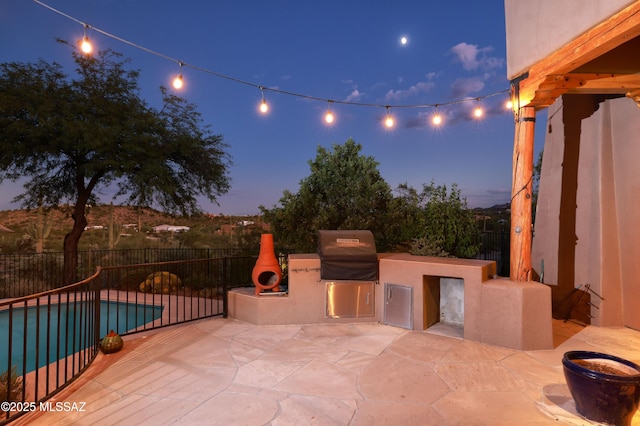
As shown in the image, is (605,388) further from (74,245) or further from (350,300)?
(74,245)

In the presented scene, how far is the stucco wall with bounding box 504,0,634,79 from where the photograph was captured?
3.95 m

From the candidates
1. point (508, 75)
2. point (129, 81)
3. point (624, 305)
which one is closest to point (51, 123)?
point (129, 81)

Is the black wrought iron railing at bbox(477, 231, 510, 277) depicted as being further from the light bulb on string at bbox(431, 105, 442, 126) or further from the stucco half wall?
the stucco half wall

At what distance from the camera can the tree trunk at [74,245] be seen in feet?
37.4

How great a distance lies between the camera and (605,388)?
9.39 feet

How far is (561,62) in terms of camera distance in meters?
4.55

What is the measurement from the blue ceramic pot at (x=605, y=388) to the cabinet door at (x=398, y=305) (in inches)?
107

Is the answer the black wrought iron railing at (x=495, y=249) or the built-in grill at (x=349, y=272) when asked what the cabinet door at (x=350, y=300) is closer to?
the built-in grill at (x=349, y=272)

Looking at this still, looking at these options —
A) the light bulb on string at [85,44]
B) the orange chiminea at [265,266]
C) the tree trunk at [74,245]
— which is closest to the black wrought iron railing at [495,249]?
the orange chiminea at [265,266]

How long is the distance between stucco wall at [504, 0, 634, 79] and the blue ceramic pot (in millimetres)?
3714

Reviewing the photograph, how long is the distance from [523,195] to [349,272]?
3.16 metres

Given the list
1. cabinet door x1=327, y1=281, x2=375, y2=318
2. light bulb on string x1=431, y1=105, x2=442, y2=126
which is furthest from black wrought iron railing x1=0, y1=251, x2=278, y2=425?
light bulb on string x1=431, y1=105, x2=442, y2=126

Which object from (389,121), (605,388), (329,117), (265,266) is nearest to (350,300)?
(265,266)

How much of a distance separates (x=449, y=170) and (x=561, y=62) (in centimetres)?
2858
